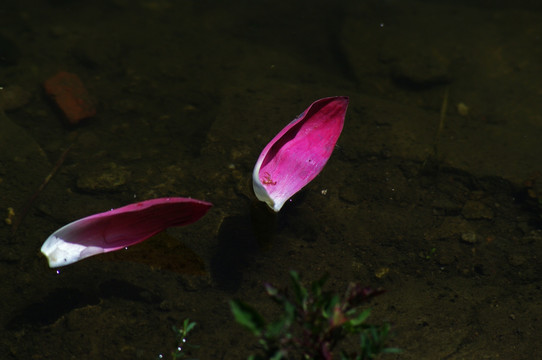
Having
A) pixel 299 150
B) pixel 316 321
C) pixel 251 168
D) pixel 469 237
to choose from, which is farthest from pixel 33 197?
pixel 469 237

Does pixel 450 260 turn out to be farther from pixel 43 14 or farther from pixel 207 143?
pixel 43 14

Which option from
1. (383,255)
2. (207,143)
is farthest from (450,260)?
(207,143)

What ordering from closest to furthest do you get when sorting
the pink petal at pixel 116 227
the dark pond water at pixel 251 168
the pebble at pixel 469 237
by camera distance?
the pink petal at pixel 116 227
the dark pond water at pixel 251 168
the pebble at pixel 469 237

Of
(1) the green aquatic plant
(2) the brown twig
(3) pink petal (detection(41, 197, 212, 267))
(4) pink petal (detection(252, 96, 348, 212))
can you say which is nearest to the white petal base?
(3) pink petal (detection(41, 197, 212, 267))

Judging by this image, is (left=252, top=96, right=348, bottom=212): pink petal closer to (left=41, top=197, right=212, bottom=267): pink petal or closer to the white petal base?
(left=41, top=197, right=212, bottom=267): pink petal

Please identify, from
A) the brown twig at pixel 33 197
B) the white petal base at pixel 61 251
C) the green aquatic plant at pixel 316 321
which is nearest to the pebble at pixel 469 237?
the green aquatic plant at pixel 316 321

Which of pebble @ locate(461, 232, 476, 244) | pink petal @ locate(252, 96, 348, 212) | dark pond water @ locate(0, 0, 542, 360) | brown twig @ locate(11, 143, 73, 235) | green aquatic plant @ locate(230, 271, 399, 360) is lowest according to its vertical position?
pebble @ locate(461, 232, 476, 244)

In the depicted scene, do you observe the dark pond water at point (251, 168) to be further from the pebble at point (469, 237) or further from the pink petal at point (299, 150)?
the pink petal at point (299, 150)
